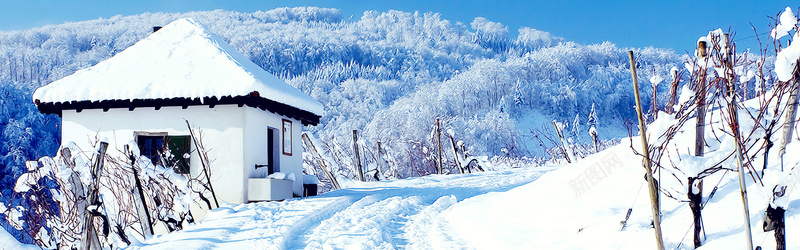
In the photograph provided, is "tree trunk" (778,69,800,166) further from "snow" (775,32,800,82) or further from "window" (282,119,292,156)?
"window" (282,119,292,156)

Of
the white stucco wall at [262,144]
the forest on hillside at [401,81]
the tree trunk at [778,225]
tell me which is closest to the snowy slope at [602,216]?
the tree trunk at [778,225]

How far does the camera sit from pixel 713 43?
14.2 feet

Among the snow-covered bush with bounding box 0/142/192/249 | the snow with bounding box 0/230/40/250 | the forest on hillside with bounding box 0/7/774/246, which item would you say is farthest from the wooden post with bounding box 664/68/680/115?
the forest on hillside with bounding box 0/7/774/246

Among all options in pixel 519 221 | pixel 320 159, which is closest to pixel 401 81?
pixel 320 159

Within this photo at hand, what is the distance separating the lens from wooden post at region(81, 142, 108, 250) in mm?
6684

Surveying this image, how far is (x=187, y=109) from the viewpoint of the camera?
1142 centimetres

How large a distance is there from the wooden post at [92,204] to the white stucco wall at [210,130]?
4.26 m

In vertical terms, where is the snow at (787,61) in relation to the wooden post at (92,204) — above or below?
above

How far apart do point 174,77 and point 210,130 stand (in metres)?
1.41

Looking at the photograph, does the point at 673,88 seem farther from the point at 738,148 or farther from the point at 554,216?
the point at 554,216

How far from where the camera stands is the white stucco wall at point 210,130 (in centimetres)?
Answer: 1118

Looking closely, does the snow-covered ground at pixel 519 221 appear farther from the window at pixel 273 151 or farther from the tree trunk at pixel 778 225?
the window at pixel 273 151

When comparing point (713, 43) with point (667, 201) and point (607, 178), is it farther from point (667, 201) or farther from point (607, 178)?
point (607, 178)

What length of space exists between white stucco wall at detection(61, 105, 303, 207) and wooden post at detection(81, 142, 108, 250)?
14.0 feet
